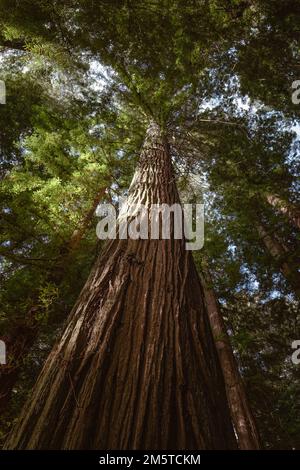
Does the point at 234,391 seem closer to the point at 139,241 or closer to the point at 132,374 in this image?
the point at 139,241

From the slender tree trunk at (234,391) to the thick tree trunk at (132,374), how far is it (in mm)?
2343

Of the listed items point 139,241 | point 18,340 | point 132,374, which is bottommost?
point 132,374

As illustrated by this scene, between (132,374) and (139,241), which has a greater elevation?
(139,241)

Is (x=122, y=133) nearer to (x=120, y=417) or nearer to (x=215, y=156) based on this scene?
(x=215, y=156)

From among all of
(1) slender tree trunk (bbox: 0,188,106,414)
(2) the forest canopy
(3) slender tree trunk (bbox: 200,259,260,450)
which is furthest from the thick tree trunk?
(3) slender tree trunk (bbox: 200,259,260,450)

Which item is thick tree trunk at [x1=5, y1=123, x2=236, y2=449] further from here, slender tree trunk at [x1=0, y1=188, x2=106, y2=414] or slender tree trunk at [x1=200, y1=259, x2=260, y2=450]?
slender tree trunk at [x1=200, y1=259, x2=260, y2=450]

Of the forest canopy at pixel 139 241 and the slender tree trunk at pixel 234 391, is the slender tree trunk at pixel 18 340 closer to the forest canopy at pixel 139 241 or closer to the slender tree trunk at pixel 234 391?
the forest canopy at pixel 139 241

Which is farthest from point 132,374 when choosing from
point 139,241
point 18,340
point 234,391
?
point 234,391

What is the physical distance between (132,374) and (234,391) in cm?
504

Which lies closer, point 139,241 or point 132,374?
point 132,374

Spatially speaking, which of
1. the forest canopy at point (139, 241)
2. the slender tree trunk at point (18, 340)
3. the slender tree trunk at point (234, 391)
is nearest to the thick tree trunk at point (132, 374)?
the forest canopy at point (139, 241)

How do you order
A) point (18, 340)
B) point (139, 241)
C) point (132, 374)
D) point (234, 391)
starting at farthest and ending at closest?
point (234, 391) → point (18, 340) → point (139, 241) → point (132, 374)

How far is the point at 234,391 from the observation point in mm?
6051

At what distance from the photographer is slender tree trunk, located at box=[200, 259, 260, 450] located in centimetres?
514
